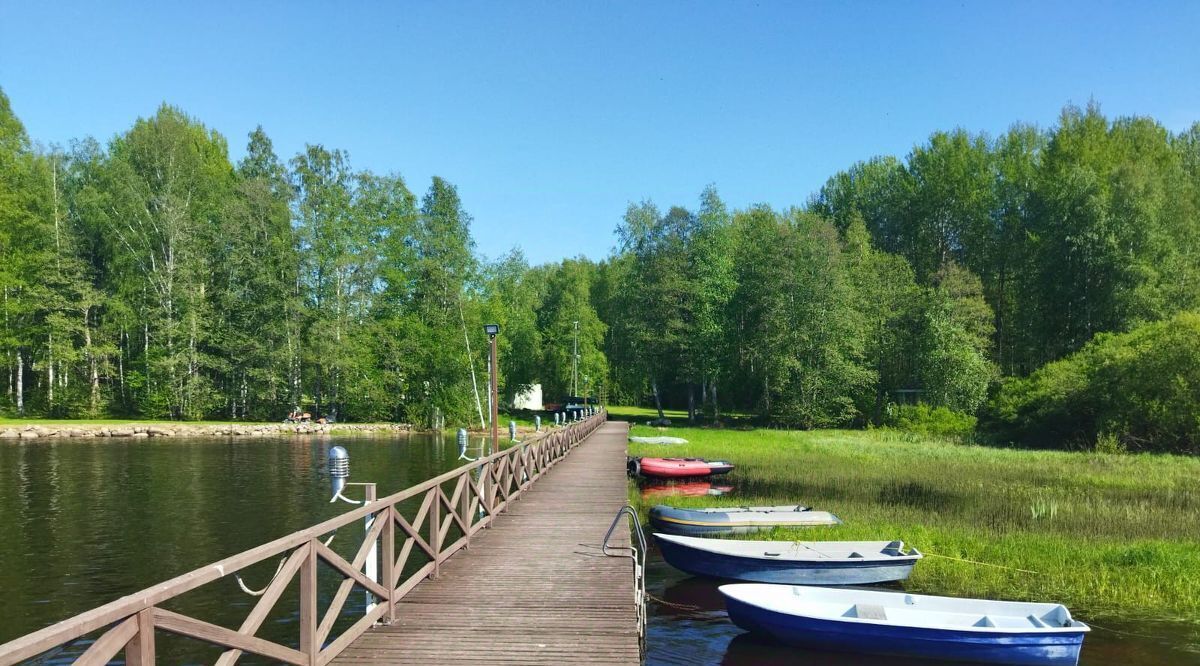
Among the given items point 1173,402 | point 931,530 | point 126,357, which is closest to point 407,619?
point 931,530

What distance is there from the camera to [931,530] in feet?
47.5

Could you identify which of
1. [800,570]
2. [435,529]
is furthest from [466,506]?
[800,570]

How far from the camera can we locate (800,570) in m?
11.2

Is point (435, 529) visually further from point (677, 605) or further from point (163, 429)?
point (163, 429)

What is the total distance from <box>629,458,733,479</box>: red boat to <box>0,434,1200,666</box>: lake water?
1.49m

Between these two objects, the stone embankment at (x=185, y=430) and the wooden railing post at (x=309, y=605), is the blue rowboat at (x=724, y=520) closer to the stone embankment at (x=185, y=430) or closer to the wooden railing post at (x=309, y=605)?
the wooden railing post at (x=309, y=605)

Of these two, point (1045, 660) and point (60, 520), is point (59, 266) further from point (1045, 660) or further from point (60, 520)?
point (1045, 660)

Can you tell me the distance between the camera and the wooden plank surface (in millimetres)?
6129

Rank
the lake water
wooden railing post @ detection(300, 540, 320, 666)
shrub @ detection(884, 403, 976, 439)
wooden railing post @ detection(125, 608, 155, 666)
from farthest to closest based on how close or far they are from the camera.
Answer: shrub @ detection(884, 403, 976, 439) < the lake water < wooden railing post @ detection(300, 540, 320, 666) < wooden railing post @ detection(125, 608, 155, 666)

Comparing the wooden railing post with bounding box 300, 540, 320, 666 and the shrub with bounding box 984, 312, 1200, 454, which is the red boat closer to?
the shrub with bounding box 984, 312, 1200, 454

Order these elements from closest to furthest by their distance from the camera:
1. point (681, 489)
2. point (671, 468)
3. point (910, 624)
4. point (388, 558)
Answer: point (388, 558) → point (910, 624) → point (681, 489) → point (671, 468)

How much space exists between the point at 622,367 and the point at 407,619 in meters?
→ 42.0

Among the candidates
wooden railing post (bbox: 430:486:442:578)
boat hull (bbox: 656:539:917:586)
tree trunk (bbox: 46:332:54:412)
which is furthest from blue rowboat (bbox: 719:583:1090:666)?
tree trunk (bbox: 46:332:54:412)

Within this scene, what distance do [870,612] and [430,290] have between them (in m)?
40.4
